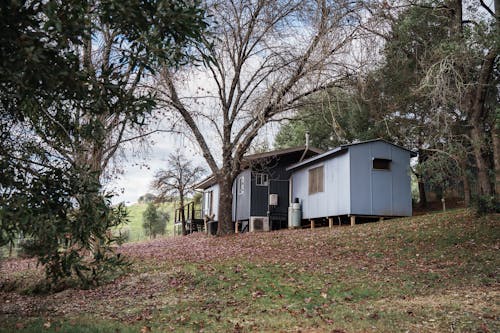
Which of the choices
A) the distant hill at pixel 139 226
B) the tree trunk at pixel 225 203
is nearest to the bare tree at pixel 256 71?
the tree trunk at pixel 225 203

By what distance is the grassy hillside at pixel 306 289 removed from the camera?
623cm

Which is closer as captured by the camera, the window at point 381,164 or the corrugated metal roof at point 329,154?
the corrugated metal roof at point 329,154

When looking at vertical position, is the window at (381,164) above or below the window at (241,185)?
above

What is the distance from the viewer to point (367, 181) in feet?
52.3

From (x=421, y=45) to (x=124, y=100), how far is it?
35.8 feet

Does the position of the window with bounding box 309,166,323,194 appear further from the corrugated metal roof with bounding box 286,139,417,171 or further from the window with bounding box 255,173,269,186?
the window with bounding box 255,173,269,186

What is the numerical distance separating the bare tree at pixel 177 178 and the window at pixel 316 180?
9968mm

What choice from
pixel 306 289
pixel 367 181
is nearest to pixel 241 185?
pixel 367 181

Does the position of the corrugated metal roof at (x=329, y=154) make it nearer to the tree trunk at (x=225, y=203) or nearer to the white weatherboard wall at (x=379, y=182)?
the white weatherboard wall at (x=379, y=182)

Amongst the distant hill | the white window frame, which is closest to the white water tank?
the white window frame

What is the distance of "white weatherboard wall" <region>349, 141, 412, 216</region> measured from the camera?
15875 mm

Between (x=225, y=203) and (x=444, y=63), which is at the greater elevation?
(x=444, y=63)

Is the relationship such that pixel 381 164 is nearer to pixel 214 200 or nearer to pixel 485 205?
pixel 485 205

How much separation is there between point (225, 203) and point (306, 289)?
914cm
